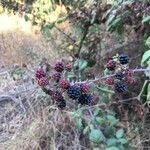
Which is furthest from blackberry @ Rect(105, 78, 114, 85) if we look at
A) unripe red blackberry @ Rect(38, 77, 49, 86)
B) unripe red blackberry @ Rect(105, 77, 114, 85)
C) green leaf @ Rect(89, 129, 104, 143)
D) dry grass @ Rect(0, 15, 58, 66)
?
dry grass @ Rect(0, 15, 58, 66)

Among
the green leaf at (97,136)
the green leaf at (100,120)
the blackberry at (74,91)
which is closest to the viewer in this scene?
the blackberry at (74,91)

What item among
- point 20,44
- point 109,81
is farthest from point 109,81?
point 20,44

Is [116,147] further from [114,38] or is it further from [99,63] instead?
[114,38]

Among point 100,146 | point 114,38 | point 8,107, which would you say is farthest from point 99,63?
point 100,146

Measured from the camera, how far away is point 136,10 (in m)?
2.56

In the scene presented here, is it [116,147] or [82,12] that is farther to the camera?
[82,12]

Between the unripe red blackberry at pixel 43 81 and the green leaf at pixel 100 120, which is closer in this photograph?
the unripe red blackberry at pixel 43 81

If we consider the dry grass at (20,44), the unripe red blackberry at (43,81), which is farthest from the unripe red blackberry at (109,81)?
the dry grass at (20,44)

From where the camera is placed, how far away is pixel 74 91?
Answer: 145cm

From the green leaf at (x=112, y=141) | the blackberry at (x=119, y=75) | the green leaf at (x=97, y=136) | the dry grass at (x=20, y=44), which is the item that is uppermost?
the dry grass at (x=20, y=44)

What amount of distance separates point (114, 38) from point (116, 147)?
1.34 metres

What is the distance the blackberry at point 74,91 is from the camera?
4.73 ft

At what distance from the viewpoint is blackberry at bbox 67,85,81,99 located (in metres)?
1.44

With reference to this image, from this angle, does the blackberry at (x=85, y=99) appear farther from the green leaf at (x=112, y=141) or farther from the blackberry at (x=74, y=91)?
the green leaf at (x=112, y=141)
